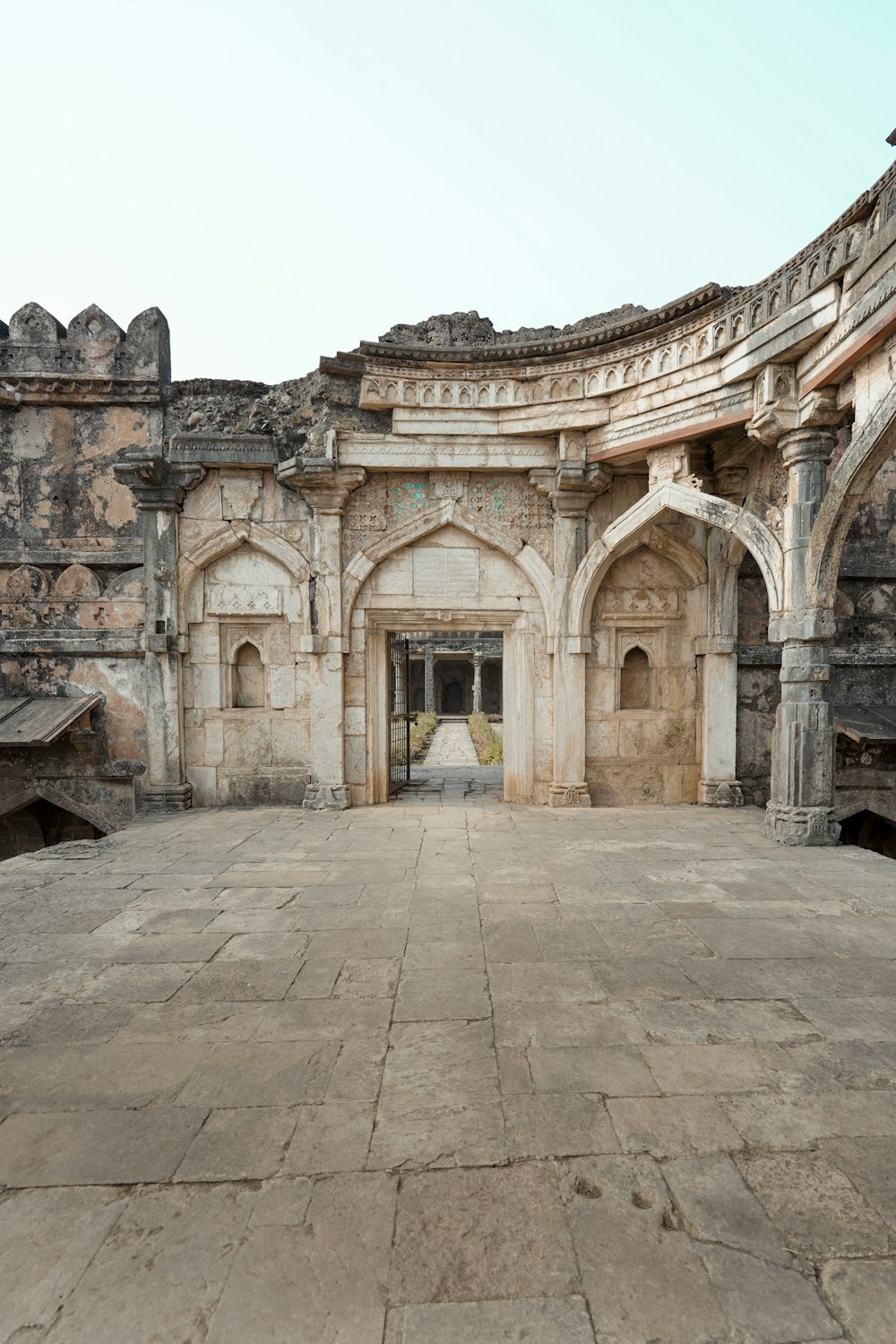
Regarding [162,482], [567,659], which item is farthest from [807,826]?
[162,482]

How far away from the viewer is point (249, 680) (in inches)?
330

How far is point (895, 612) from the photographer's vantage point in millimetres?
8320

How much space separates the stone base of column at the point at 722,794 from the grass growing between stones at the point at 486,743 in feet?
19.5

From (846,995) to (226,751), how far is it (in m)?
6.79

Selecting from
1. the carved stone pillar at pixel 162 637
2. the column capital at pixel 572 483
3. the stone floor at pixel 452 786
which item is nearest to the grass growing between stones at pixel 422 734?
the stone floor at pixel 452 786

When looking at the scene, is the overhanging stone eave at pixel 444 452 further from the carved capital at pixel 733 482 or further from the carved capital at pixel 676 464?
the carved capital at pixel 733 482

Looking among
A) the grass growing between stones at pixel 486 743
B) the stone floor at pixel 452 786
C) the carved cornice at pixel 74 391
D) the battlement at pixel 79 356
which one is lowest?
the grass growing between stones at pixel 486 743

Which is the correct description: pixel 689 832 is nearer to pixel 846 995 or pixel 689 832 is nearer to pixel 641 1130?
pixel 846 995

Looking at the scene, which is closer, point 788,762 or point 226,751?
point 788,762

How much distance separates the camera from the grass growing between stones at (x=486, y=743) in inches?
568

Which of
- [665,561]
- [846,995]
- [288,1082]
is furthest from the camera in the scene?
[665,561]

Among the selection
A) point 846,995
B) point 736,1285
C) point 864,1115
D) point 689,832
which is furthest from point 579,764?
point 736,1285

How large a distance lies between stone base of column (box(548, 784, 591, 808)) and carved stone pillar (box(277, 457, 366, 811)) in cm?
247

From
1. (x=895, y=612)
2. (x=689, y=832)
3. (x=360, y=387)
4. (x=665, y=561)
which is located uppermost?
(x=360, y=387)
